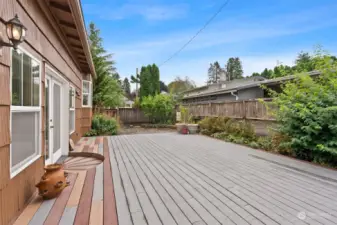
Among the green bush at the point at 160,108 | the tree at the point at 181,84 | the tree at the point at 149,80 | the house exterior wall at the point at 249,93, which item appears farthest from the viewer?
the tree at the point at 181,84

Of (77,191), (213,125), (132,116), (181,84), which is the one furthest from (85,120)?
(181,84)

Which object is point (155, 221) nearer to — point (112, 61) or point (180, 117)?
point (180, 117)

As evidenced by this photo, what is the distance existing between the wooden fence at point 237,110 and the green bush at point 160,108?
3793 mm

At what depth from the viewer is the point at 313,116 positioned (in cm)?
445

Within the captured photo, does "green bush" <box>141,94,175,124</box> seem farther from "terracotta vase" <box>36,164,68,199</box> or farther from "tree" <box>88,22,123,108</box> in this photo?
"terracotta vase" <box>36,164,68,199</box>

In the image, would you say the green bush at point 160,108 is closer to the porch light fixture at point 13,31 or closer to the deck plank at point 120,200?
the deck plank at point 120,200

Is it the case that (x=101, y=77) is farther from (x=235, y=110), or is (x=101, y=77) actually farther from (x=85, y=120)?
(x=235, y=110)

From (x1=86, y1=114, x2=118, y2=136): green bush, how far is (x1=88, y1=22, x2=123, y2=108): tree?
3822mm

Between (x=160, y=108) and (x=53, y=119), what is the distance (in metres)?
10.2

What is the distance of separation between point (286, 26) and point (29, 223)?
41.9ft

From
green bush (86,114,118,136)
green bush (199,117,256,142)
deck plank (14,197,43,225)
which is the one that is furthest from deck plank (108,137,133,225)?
green bush (86,114,118,136)

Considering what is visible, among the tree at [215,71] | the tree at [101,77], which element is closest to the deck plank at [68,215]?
the tree at [101,77]

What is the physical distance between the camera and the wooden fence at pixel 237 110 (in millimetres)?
6625

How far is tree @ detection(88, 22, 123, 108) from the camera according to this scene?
13.3 m
